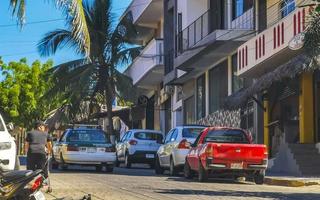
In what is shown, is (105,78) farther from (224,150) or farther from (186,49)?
(224,150)

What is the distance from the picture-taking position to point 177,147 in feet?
71.1

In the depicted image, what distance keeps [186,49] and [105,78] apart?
7.74 meters

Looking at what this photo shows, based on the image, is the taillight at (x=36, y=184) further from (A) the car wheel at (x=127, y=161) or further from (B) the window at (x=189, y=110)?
(B) the window at (x=189, y=110)

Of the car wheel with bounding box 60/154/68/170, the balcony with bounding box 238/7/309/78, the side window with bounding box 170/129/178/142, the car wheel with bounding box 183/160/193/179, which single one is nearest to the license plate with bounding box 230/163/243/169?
the car wheel with bounding box 183/160/193/179

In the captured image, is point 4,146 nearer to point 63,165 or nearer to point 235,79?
point 63,165

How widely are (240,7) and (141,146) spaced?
825 centimetres

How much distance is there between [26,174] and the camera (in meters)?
10.0

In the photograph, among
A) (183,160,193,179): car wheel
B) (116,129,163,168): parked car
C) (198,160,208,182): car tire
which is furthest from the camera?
(116,129,163,168): parked car

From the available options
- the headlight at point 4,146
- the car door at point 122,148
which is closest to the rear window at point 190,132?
the car door at point 122,148

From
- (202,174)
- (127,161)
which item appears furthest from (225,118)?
(202,174)

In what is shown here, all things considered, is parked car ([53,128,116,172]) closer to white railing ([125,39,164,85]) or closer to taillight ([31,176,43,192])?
taillight ([31,176,43,192])

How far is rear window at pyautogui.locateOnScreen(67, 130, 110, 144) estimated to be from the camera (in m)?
24.1

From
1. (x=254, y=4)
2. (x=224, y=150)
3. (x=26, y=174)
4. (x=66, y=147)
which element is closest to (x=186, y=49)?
(x=254, y=4)

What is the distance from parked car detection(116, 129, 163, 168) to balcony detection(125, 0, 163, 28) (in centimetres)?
1397
